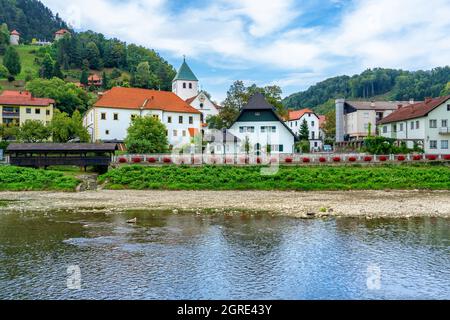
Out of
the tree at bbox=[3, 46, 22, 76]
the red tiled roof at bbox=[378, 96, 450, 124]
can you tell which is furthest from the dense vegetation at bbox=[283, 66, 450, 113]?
the tree at bbox=[3, 46, 22, 76]

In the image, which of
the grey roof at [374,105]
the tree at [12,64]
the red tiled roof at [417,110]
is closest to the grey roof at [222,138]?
the red tiled roof at [417,110]

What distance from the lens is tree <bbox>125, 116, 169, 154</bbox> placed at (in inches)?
1845

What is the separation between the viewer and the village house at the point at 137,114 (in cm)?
5931

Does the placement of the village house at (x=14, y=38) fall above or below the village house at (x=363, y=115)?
above

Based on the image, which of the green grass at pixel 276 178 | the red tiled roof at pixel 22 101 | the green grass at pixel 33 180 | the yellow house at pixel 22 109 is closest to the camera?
the green grass at pixel 33 180

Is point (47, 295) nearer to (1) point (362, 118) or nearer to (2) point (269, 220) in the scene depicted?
(2) point (269, 220)

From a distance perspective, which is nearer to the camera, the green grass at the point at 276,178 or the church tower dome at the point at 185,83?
the green grass at the point at 276,178

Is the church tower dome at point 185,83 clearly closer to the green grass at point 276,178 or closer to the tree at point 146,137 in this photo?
the tree at point 146,137

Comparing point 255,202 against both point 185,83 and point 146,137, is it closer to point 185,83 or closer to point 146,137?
point 146,137

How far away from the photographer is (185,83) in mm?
89375

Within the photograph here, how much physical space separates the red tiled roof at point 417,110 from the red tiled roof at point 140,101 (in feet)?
93.4

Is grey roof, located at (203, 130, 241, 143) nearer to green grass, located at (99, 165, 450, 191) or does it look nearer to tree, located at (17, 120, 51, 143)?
green grass, located at (99, 165, 450, 191)
